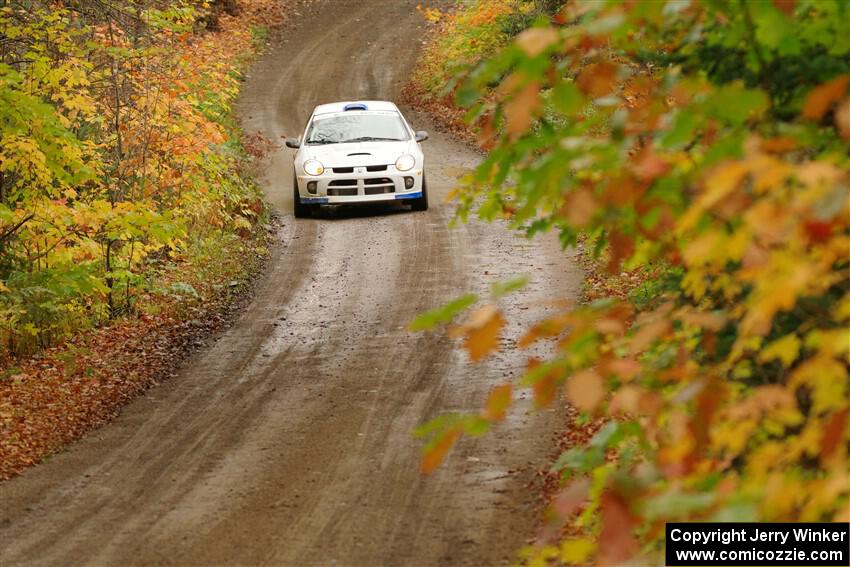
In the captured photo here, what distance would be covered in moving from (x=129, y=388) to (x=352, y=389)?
2531 millimetres

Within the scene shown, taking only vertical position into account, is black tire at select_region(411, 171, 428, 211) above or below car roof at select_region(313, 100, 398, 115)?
below

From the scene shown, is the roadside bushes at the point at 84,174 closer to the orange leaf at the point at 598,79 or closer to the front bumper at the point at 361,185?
the front bumper at the point at 361,185

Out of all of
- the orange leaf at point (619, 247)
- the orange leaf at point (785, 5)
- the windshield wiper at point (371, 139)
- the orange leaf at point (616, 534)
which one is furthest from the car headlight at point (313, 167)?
the orange leaf at point (616, 534)

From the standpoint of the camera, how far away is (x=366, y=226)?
17375 mm

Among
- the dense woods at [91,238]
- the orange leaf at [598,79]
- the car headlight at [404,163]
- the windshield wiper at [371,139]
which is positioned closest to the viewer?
the orange leaf at [598,79]

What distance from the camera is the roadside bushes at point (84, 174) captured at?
11000mm

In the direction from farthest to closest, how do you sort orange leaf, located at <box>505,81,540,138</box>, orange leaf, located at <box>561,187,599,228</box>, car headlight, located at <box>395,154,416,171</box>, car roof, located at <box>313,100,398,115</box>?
1. car roof, located at <box>313,100,398,115</box>
2. car headlight, located at <box>395,154,416,171</box>
3. orange leaf, located at <box>561,187,599,228</box>
4. orange leaf, located at <box>505,81,540,138</box>

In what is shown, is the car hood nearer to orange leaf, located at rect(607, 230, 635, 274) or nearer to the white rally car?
the white rally car

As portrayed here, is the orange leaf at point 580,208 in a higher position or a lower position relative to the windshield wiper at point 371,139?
lower

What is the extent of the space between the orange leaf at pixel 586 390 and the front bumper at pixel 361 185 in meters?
14.5

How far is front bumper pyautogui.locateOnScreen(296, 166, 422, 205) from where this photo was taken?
1731 cm

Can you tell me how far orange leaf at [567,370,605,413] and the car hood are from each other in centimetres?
1448

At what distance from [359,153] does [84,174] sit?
6630mm

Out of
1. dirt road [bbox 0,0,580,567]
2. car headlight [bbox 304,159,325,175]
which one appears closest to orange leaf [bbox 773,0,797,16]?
dirt road [bbox 0,0,580,567]
